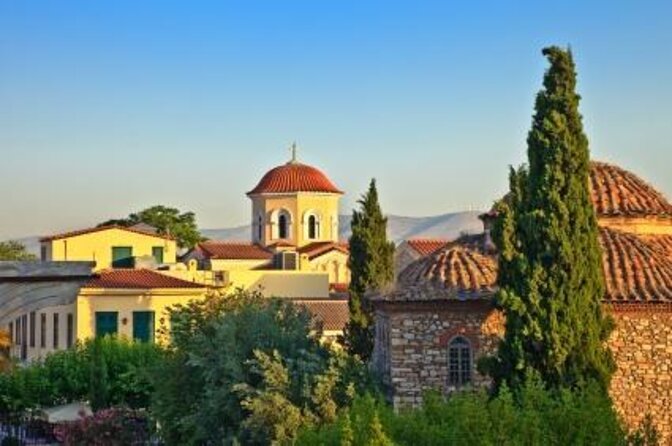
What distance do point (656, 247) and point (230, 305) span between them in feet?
32.6

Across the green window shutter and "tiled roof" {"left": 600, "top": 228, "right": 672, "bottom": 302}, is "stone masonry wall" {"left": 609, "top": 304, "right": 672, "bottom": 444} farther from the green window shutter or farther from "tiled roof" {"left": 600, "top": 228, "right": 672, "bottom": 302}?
the green window shutter

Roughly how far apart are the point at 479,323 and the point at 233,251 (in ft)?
168

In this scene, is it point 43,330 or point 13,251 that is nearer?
point 43,330

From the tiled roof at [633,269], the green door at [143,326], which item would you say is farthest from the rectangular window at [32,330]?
the tiled roof at [633,269]

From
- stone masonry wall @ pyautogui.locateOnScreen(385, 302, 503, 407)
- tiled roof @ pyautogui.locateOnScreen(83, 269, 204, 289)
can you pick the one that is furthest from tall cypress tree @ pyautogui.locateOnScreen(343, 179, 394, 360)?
tiled roof @ pyautogui.locateOnScreen(83, 269, 204, 289)

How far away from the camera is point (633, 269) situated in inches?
1006

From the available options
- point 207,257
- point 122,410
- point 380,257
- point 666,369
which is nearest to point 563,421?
point 666,369

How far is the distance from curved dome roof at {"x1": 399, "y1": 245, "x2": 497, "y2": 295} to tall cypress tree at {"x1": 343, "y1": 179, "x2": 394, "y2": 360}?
33.3 ft

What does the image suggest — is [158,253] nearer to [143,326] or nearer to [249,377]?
[143,326]

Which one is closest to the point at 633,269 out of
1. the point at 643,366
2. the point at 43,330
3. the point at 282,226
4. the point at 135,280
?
the point at 643,366

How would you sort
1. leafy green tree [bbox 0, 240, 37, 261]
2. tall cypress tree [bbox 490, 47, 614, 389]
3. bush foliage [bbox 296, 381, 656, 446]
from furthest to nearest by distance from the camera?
1. leafy green tree [bbox 0, 240, 37, 261]
2. tall cypress tree [bbox 490, 47, 614, 389]
3. bush foliage [bbox 296, 381, 656, 446]

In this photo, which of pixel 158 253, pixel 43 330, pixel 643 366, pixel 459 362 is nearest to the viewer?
pixel 643 366

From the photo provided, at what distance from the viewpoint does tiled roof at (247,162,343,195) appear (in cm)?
8312

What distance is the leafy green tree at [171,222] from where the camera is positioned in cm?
9406
